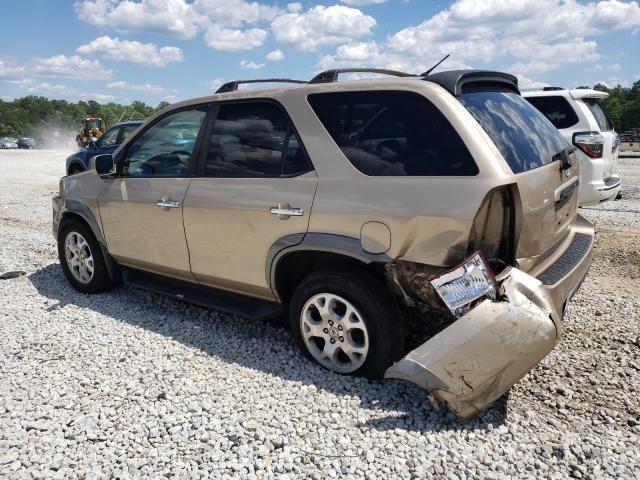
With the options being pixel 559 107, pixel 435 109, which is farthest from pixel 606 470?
pixel 559 107

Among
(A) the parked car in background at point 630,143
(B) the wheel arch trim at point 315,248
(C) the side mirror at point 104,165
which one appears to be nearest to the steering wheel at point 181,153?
(C) the side mirror at point 104,165

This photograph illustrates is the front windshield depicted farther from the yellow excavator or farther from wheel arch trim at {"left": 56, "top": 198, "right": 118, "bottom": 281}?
wheel arch trim at {"left": 56, "top": 198, "right": 118, "bottom": 281}

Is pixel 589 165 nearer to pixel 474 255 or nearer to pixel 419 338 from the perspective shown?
pixel 419 338

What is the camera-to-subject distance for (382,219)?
301 cm

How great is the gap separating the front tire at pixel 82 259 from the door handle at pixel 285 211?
7.80ft

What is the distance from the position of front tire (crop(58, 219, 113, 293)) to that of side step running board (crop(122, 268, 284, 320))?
348 mm

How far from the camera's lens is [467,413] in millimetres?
2676

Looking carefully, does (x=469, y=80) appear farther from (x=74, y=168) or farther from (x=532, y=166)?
(x=74, y=168)

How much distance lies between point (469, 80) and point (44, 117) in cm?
11320

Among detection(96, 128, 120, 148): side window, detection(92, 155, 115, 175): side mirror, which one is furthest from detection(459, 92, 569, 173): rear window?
detection(96, 128, 120, 148): side window

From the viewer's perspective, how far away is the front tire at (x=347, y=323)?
3146mm

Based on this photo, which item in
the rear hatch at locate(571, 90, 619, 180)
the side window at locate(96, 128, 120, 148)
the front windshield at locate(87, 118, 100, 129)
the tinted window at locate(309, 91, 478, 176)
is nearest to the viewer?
the tinted window at locate(309, 91, 478, 176)

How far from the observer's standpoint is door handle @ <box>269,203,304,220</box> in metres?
3.35

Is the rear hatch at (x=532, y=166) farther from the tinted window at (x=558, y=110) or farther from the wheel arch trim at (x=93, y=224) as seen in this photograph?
the tinted window at (x=558, y=110)
